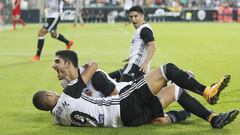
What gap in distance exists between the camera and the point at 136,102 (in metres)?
7.11

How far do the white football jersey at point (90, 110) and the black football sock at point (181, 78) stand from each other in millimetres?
669

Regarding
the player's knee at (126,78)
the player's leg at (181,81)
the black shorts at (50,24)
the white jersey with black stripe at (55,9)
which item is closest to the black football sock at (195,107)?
the player's leg at (181,81)

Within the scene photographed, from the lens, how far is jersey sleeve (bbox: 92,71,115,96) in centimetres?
748

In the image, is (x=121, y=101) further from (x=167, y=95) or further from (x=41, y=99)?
(x=41, y=99)

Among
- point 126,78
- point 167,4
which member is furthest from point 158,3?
point 126,78

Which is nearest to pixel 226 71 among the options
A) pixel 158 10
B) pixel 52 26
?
pixel 52 26

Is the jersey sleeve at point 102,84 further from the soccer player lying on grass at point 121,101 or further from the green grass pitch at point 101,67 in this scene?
the green grass pitch at point 101,67

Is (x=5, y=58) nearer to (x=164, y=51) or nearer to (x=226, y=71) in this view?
(x=164, y=51)

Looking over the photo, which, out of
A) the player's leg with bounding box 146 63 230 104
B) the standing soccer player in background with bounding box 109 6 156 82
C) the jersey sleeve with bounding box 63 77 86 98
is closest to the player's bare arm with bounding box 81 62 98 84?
the jersey sleeve with bounding box 63 77 86 98

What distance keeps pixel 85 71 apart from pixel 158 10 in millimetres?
46122

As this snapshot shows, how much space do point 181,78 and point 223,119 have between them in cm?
68

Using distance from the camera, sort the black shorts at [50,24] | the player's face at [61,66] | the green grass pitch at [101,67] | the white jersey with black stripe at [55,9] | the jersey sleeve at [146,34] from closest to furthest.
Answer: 1. the player's face at [61,66]
2. the green grass pitch at [101,67]
3. the jersey sleeve at [146,34]
4. the black shorts at [50,24]
5. the white jersey with black stripe at [55,9]

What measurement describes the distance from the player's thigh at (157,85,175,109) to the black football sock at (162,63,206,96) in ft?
1.19

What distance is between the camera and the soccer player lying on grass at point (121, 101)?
7012mm
